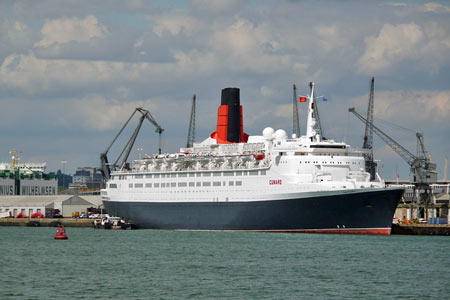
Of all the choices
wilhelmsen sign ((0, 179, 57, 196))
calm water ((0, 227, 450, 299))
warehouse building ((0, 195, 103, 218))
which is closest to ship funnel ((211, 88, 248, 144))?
calm water ((0, 227, 450, 299))

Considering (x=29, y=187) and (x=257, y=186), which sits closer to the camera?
(x=257, y=186)

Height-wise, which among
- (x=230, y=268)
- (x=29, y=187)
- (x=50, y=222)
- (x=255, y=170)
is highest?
(x=29, y=187)

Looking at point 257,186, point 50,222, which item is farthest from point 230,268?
point 50,222

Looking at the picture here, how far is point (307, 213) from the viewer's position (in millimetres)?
76375

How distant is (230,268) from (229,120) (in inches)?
1672

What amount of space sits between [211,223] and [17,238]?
17475 millimetres

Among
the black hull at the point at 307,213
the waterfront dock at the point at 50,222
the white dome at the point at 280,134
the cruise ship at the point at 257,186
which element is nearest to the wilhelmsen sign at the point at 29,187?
the waterfront dock at the point at 50,222

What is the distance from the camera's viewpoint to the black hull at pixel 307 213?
74.2 m

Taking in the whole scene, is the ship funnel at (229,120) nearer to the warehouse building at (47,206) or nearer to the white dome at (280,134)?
the white dome at (280,134)

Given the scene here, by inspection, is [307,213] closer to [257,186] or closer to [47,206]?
[257,186]

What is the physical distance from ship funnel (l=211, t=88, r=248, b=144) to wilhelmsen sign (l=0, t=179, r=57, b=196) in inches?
2778

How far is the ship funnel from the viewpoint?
93750 mm

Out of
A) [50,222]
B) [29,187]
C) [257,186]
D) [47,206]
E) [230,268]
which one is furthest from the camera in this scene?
[29,187]

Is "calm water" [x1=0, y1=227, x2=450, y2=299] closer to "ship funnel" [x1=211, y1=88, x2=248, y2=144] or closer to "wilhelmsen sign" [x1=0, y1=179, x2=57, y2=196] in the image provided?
"ship funnel" [x1=211, y1=88, x2=248, y2=144]
